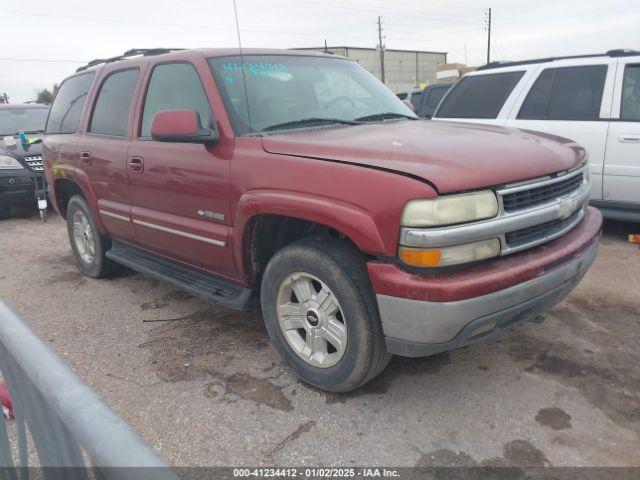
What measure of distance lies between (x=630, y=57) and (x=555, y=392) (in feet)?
13.2

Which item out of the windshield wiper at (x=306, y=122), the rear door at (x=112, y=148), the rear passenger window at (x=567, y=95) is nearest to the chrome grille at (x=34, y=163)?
the rear door at (x=112, y=148)

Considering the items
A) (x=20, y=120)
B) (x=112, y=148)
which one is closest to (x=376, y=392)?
(x=112, y=148)

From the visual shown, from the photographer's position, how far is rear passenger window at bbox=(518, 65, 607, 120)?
17.6 ft

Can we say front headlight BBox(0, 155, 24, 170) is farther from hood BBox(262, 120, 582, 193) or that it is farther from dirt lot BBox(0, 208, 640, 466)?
hood BBox(262, 120, 582, 193)

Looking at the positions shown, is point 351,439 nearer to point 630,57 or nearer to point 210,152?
point 210,152

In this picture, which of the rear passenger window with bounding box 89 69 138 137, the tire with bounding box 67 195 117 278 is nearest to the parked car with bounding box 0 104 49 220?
the tire with bounding box 67 195 117 278

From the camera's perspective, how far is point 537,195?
2.61 meters

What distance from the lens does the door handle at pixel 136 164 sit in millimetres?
3736

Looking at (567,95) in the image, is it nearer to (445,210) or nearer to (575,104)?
(575,104)

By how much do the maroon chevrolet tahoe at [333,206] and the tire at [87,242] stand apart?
1.89 feet

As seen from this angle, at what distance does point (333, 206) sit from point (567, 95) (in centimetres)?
421

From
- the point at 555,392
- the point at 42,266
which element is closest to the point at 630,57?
the point at 555,392

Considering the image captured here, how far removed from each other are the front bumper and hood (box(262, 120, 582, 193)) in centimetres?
44

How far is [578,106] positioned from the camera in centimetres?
546
